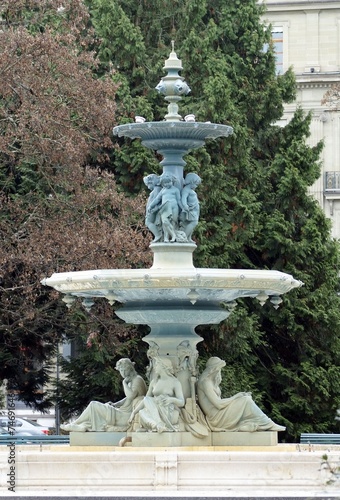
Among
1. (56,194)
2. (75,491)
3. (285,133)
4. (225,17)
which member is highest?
(225,17)

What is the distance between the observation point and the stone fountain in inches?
861

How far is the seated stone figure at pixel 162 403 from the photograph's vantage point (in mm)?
21859

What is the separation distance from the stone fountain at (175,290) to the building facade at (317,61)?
35.2 m

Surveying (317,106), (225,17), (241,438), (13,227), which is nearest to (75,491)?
(241,438)

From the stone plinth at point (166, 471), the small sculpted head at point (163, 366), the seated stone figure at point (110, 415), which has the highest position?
the small sculpted head at point (163, 366)

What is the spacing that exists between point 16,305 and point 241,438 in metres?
11.5

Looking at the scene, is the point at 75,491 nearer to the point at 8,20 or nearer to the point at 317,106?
the point at 8,20

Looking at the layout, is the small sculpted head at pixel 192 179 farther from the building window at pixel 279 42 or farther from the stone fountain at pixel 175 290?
the building window at pixel 279 42

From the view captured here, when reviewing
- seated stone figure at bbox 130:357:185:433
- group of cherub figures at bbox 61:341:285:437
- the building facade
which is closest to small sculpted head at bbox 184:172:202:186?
group of cherub figures at bbox 61:341:285:437

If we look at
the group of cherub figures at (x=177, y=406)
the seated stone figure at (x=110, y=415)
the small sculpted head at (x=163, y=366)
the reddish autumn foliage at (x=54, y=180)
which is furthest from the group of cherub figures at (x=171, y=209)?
the reddish autumn foliage at (x=54, y=180)

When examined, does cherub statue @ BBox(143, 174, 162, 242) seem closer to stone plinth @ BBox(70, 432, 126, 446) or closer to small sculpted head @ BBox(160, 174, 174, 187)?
small sculpted head @ BBox(160, 174, 174, 187)

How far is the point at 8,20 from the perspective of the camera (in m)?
33.2

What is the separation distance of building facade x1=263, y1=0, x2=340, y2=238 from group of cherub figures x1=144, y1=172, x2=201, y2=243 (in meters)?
35.3

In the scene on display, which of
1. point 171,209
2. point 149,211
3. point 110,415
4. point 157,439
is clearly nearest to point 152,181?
point 149,211
